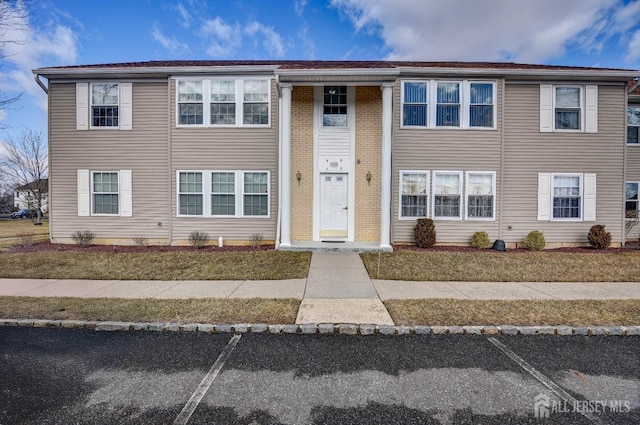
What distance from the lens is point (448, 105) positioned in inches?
438

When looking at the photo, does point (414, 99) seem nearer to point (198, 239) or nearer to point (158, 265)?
point (198, 239)

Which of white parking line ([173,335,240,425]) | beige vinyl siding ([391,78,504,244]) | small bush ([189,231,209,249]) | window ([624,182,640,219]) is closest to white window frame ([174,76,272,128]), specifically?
small bush ([189,231,209,249])

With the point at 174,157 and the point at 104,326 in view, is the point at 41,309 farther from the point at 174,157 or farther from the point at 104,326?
the point at 174,157

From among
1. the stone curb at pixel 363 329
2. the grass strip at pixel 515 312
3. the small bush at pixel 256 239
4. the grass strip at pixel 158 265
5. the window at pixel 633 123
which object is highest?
the window at pixel 633 123

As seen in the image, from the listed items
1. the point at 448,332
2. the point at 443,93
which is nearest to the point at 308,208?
the point at 443,93

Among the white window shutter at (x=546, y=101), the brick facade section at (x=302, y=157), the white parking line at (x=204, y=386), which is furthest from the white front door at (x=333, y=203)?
the white window shutter at (x=546, y=101)

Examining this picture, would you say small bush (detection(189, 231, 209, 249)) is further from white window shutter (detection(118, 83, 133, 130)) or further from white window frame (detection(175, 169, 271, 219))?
white window shutter (detection(118, 83, 133, 130))

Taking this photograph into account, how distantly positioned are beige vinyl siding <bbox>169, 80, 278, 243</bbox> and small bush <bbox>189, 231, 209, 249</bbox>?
0.17m

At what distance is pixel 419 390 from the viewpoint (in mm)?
3064

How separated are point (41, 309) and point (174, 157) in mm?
7362

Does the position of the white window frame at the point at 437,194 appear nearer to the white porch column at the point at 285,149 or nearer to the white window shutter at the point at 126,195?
the white porch column at the point at 285,149

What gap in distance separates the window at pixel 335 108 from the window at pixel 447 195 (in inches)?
165

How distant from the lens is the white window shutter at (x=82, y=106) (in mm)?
11386

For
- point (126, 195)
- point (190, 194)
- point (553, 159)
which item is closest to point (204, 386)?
point (190, 194)
